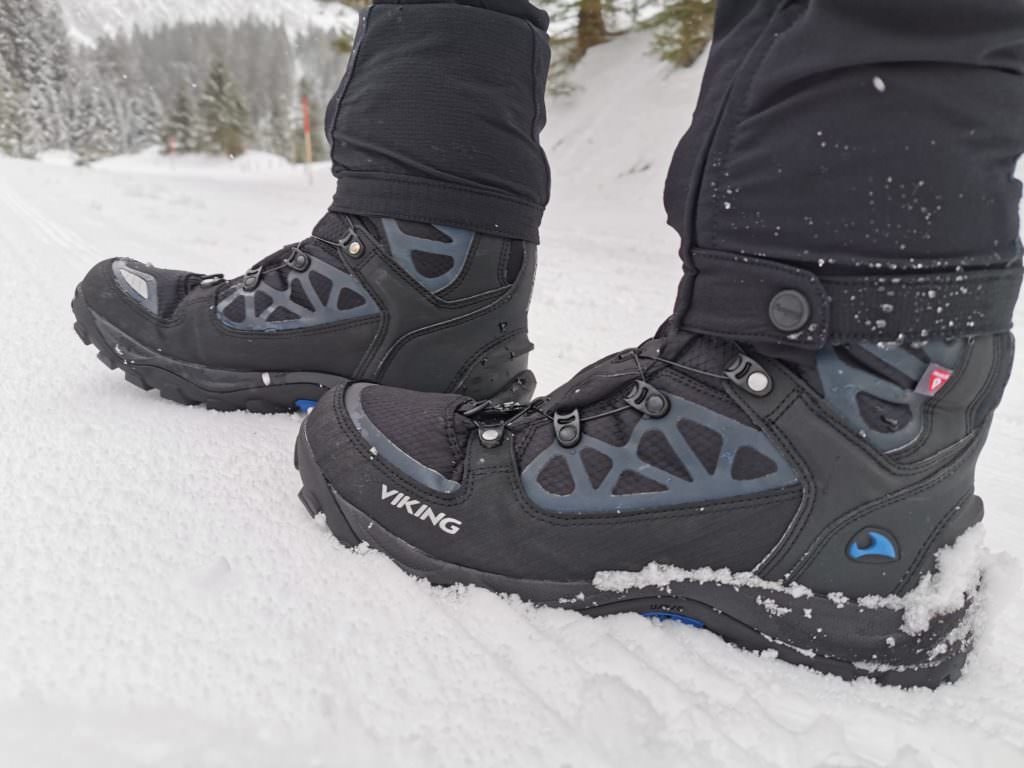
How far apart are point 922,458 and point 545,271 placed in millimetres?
2085

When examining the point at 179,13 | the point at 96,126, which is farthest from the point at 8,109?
the point at 96,126

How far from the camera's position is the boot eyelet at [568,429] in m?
0.57

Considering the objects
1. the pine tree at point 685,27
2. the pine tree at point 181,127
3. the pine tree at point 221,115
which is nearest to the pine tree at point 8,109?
the pine tree at point 685,27

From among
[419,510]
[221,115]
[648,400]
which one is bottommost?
[221,115]

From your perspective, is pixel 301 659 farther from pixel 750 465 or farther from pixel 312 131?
pixel 312 131

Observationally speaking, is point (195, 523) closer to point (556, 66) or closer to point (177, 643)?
point (177, 643)

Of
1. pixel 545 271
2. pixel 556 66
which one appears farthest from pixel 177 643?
pixel 556 66

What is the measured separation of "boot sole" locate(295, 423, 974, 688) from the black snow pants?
0.21 metres

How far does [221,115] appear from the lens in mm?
20500

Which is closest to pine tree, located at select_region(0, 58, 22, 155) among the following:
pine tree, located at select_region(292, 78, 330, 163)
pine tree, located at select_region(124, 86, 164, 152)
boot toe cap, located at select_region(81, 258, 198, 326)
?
boot toe cap, located at select_region(81, 258, 198, 326)

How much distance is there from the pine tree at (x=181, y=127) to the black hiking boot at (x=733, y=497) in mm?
24685

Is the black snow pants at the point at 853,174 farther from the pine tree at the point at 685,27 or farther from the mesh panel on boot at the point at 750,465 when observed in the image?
the pine tree at the point at 685,27
